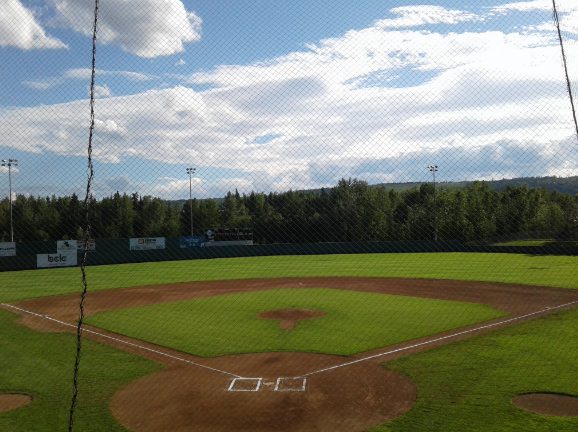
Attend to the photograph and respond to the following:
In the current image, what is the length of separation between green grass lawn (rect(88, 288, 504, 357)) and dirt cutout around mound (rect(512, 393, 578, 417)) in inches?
166

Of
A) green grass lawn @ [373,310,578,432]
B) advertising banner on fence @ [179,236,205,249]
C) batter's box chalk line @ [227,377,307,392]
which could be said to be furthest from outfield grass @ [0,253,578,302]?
batter's box chalk line @ [227,377,307,392]

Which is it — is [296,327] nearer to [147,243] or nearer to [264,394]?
[264,394]

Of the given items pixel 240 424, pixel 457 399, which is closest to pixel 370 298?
pixel 457 399

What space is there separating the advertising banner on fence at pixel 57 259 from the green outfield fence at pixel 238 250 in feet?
1.01

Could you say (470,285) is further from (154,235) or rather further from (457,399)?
(154,235)

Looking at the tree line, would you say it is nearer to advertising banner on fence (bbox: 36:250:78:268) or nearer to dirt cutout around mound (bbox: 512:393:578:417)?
advertising banner on fence (bbox: 36:250:78:268)

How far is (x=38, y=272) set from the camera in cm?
3381

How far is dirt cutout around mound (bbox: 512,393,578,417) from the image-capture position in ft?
27.1

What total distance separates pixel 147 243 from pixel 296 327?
87.9ft

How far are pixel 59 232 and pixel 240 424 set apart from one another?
34948 mm

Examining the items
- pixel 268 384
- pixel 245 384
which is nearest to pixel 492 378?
pixel 268 384

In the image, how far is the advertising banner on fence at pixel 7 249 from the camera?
112ft

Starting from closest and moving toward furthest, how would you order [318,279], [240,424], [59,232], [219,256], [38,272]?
[240,424]
[318,279]
[38,272]
[59,232]
[219,256]

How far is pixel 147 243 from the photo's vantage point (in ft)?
129
